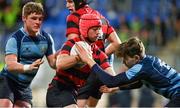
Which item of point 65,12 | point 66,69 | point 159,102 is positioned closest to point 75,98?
point 66,69

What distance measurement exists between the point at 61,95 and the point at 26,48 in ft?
2.67

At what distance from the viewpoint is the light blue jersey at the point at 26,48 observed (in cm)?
834

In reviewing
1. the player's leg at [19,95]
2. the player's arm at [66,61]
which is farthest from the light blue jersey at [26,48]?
the player's arm at [66,61]

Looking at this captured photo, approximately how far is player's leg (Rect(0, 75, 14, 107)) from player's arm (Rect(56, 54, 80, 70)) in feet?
2.88

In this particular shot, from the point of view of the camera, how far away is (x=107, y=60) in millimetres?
8531

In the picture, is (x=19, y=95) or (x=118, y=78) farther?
(x=19, y=95)

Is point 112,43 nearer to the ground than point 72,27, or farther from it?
nearer to the ground

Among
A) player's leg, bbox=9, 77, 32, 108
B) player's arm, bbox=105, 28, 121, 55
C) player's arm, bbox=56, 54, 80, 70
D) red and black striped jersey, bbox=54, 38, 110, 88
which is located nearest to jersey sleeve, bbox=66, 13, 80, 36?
red and black striped jersey, bbox=54, 38, 110, 88

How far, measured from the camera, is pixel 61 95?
8.16 metres

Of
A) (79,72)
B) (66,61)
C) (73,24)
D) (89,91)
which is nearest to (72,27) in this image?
(73,24)

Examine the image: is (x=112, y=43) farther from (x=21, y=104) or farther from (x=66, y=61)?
(x=21, y=104)

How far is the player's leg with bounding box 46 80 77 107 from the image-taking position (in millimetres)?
8086

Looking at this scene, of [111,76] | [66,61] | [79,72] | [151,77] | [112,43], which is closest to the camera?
[151,77]

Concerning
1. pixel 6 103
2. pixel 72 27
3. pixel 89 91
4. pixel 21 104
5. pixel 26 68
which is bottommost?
pixel 21 104
